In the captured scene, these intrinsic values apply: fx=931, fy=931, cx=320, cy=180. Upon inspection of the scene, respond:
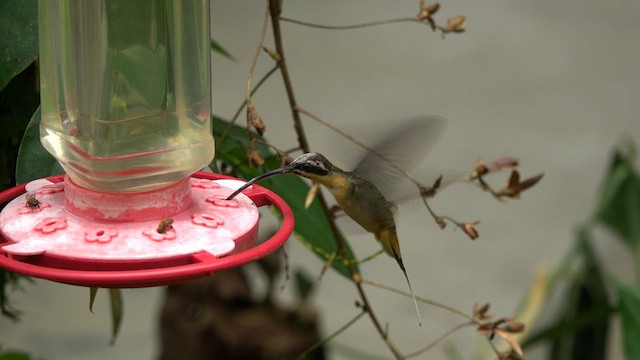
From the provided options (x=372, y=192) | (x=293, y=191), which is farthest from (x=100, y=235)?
(x=293, y=191)

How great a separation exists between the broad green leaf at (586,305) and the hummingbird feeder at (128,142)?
1449 mm

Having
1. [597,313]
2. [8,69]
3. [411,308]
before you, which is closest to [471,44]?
[411,308]

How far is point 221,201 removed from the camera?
3.06 feet

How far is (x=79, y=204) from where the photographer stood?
875 millimetres

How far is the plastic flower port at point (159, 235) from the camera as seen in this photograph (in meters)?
0.81

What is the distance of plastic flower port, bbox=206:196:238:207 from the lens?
916mm

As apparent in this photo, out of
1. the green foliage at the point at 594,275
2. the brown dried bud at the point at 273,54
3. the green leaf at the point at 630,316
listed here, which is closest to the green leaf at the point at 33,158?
the brown dried bud at the point at 273,54

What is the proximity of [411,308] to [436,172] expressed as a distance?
257 centimetres

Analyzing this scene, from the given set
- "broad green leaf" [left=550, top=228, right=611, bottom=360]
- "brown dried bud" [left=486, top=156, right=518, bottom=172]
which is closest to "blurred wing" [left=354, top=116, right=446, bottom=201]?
"brown dried bud" [left=486, top=156, right=518, bottom=172]

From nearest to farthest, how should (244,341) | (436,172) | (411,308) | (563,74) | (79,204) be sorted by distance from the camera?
(79,204)
(436,172)
(244,341)
(411,308)
(563,74)

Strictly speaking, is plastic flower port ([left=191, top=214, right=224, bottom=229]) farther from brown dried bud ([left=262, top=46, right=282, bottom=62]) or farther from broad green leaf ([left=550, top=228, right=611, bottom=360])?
broad green leaf ([left=550, top=228, right=611, bottom=360])

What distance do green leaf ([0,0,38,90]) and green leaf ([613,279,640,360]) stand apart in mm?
1015

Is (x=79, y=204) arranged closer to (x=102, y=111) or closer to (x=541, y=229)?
(x=102, y=111)

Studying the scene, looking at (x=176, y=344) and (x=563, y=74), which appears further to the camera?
(x=563, y=74)
